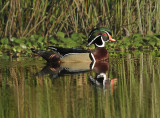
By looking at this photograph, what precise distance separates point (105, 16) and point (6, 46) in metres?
2.56

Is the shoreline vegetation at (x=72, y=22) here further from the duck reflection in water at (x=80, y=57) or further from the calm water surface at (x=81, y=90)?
the calm water surface at (x=81, y=90)

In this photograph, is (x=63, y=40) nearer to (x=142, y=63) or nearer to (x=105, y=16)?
(x=105, y=16)

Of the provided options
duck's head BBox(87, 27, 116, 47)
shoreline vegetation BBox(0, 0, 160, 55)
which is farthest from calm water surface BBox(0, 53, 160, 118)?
shoreline vegetation BBox(0, 0, 160, 55)

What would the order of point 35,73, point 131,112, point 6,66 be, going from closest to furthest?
point 131,112
point 35,73
point 6,66

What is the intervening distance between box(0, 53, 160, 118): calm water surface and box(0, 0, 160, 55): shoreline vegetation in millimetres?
2073

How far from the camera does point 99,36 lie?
12609mm

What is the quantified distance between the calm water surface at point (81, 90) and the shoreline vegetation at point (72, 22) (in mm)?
2073

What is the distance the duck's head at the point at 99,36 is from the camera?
12539 mm

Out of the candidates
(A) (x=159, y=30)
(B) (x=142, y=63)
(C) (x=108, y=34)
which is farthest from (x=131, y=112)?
(A) (x=159, y=30)

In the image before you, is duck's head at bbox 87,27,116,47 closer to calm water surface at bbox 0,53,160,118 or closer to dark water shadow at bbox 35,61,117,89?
dark water shadow at bbox 35,61,117,89

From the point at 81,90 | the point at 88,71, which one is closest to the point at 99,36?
the point at 88,71

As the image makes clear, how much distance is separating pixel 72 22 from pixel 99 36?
140 centimetres

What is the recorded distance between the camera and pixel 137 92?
24.3 ft

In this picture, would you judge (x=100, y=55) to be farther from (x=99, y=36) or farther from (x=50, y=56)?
(x=50, y=56)
